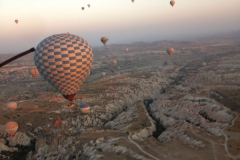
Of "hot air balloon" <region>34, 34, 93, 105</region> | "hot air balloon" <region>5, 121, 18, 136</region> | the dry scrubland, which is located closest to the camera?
"hot air balloon" <region>34, 34, 93, 105</region>

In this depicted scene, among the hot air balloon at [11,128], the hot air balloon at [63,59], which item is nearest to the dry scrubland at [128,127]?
the hot air balloon at [11,128]

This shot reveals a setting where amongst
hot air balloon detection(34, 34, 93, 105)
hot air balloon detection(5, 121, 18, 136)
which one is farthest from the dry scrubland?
hot air balloon detection(34, 34, 93, 105)

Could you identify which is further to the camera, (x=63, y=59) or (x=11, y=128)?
(x=11, y=128)

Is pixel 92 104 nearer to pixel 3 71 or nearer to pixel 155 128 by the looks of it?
pixel 155 128

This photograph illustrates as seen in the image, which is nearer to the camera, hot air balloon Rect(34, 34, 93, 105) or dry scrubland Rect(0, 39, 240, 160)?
hot air balloon Rect(34, 34, 93, 105)

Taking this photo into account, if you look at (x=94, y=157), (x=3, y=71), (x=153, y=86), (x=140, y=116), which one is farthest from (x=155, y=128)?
(x=3, y=71)

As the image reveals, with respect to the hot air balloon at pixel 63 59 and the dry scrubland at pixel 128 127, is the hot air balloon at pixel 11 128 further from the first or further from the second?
the hot air balloon at pixel 63 59

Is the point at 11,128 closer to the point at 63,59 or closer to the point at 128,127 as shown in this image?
Answer: the point at 63,59

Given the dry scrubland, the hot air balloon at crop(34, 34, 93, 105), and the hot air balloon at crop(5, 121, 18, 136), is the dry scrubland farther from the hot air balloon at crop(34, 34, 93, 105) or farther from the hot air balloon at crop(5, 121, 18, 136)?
the hot air balloon at crop(34, 34, 93, 105)

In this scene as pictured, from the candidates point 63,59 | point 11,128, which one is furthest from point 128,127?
point 11,128
